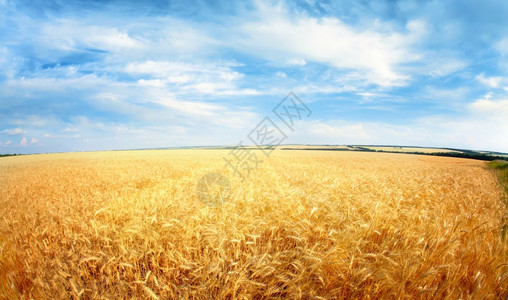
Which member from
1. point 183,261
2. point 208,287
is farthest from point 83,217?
point 208,287

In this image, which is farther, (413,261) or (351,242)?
(351,242)

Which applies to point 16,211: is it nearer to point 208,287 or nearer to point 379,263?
point 208,287

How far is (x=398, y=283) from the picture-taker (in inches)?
81.1

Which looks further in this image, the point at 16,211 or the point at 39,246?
the point at 16,211

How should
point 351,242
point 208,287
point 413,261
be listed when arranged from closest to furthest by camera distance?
point 208,287 → point 413,261 → point 351,242

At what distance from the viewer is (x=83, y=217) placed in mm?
3973

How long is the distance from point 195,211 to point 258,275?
6.00 ft

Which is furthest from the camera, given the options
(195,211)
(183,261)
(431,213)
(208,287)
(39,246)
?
(431,213)

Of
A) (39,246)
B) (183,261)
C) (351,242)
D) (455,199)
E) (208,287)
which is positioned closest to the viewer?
(208,287)

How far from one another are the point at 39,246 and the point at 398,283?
15.2ft

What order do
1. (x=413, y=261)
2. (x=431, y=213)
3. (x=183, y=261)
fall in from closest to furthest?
(x=413, y=261)
(x=183, y=261)
(x=431, y=213)

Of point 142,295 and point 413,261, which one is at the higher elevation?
point 413,261

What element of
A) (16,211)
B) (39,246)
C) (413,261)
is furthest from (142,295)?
(16,211)

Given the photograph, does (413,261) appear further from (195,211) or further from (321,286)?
(195,211)
